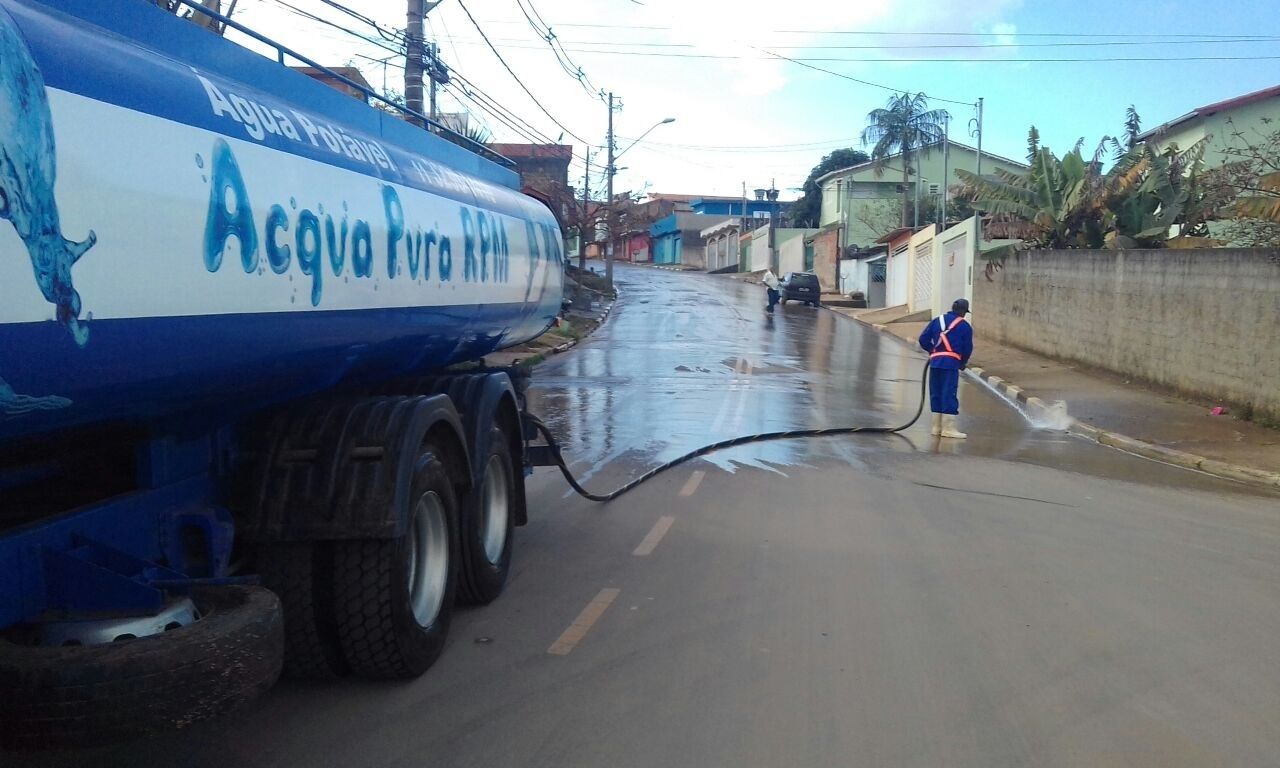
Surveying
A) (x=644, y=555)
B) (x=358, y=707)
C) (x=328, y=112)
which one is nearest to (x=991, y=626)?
(x=644, y=555)

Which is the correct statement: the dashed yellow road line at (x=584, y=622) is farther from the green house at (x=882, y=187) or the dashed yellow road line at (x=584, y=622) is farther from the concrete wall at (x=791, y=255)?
the concrete wall at (x=791, y=255)

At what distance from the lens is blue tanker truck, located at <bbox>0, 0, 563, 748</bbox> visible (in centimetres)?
305

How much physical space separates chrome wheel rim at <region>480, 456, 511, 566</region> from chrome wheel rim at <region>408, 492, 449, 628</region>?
3.46 ft

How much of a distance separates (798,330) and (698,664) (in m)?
29.8

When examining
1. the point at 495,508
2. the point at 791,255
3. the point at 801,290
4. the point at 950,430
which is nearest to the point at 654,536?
the point at 495,508

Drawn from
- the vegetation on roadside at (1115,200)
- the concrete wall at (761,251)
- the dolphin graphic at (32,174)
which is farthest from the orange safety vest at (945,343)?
the concrete wall at (761,251)

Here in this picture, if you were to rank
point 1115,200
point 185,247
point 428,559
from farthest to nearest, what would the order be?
point 1115,200 → point 428,559 → point 185,247

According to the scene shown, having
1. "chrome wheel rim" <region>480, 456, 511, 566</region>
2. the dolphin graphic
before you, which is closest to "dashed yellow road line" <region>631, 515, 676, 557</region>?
"chrome wheel rim" <region>480, 456, 511, 566</region>

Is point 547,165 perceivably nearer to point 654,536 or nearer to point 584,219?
point 584,219

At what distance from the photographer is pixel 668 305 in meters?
44.8

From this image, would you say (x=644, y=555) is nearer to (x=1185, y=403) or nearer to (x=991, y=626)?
(x=991, y=626)

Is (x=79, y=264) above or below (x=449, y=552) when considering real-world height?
above

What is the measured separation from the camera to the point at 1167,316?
17.7 metres

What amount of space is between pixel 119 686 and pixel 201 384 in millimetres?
1062
